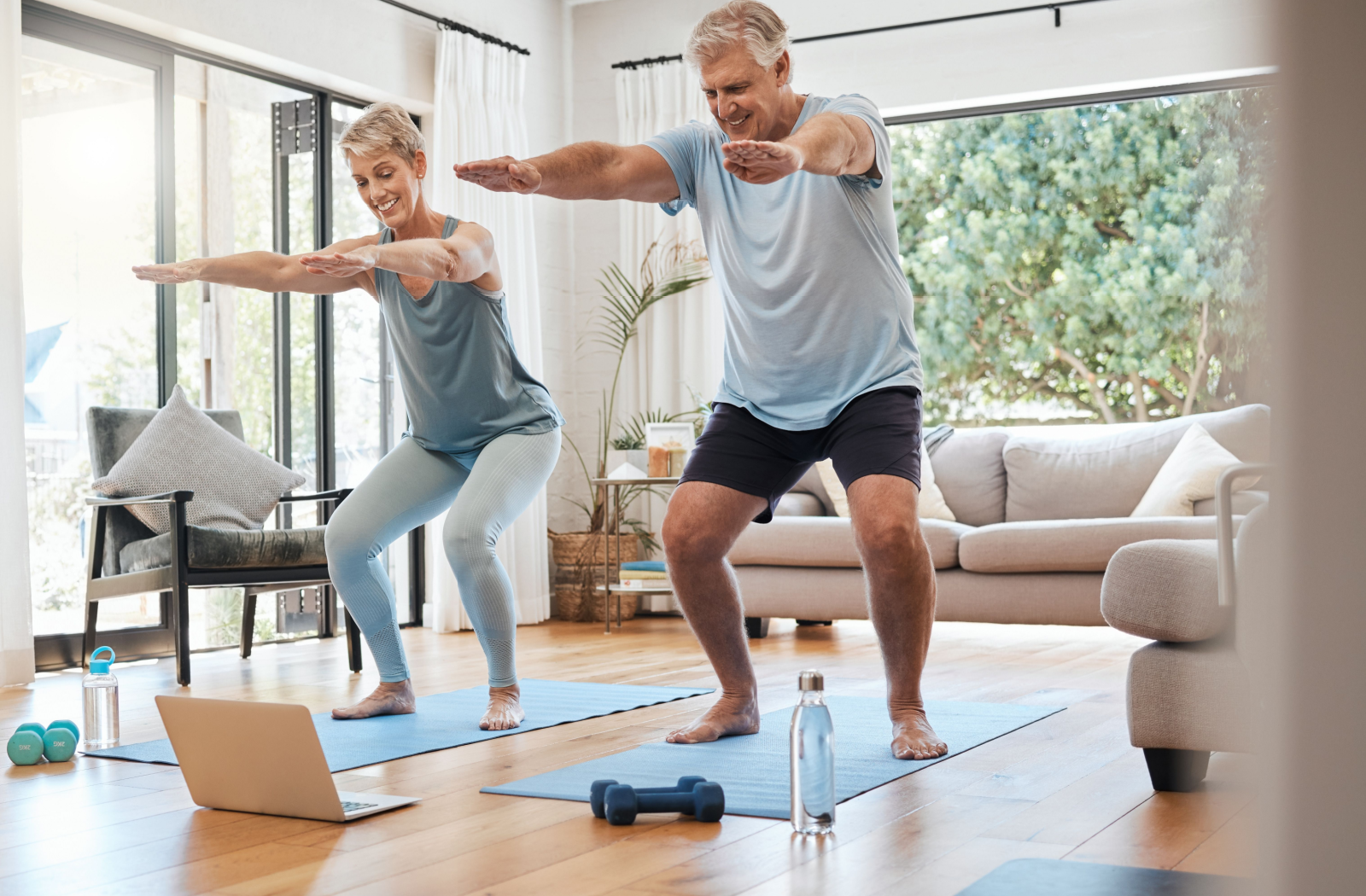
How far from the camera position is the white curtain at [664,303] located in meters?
5.81

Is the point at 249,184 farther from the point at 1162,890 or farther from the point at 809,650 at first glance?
the point at 1162,890

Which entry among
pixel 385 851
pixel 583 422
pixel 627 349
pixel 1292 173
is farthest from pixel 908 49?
pixel 1292 173

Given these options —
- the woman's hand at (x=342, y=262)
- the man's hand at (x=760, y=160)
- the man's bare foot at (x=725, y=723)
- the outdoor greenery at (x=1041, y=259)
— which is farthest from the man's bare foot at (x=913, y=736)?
the outdoor greenery at (x=1041, y=259)

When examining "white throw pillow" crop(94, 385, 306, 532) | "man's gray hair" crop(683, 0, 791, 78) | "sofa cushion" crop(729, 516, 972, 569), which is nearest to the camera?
"man's gray hair" crop(683, 0, 791, 78)

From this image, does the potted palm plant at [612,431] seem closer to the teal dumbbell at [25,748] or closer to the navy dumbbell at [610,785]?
the teal dumbbell at [25,748]

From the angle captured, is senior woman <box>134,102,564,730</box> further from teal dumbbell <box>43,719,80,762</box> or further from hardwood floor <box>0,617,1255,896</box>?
teal dumbbell <box>43,719,80,762</box>

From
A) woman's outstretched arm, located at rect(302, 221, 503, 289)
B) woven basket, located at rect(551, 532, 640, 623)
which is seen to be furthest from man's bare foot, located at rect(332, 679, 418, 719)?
woven basket, located at rect(551, 532, 640, 623)

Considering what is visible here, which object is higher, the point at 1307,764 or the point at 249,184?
the point at 249,184

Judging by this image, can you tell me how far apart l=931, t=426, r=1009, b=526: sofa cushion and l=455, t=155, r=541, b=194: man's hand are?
11.0 ft

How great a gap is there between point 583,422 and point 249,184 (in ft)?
6.24

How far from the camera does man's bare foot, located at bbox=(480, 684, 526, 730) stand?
8.71 feet

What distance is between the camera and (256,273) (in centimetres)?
259

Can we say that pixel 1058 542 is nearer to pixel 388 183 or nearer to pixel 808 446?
pixel 808 446

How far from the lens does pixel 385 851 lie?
167 cm
